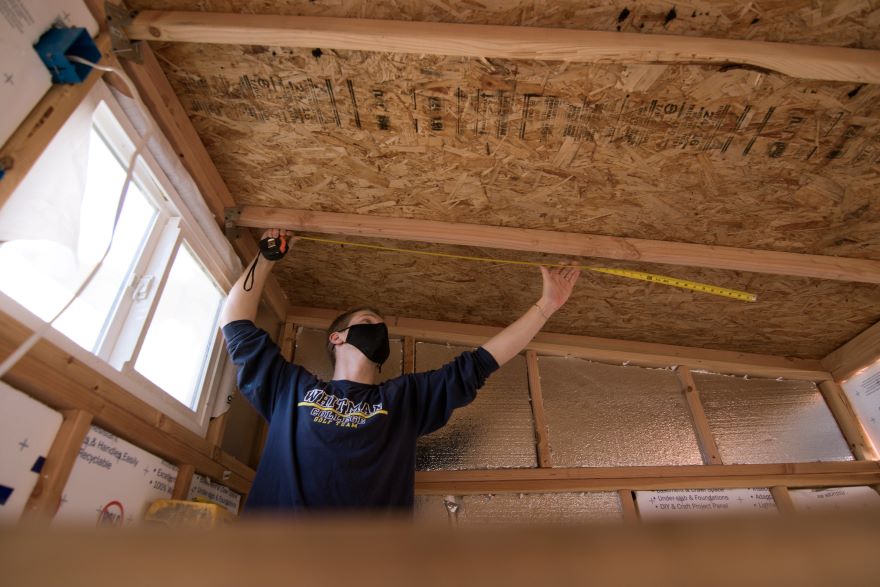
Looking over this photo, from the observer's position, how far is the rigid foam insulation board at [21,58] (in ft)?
3.58

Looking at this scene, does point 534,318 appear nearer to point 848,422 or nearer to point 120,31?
point 120,31

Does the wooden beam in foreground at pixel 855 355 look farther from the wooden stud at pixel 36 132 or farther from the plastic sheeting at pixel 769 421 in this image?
the wooden stud at pixel 36 132

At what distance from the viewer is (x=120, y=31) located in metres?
1.42

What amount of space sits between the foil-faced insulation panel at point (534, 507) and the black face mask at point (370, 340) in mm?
869

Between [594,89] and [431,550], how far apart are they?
1.69 meters

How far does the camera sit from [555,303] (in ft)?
7.51

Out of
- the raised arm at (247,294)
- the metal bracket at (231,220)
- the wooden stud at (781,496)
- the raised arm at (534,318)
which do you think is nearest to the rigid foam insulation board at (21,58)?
the metal bracket at (231,220)

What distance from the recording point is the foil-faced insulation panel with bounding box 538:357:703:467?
2686 mm

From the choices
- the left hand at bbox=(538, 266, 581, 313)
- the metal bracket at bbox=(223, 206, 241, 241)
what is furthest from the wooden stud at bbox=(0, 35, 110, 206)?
the left hand at bbox=(538, 266, 581, 313)

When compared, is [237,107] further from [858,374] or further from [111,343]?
[858,374]

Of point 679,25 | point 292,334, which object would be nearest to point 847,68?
point 679,25

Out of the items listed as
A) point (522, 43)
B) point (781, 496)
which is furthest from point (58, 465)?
point (781, 496)

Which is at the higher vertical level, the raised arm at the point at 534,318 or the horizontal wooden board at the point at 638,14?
the horizontal wooden board at the point at 638,14

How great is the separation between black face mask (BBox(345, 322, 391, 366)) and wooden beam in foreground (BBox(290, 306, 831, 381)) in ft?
2.34
